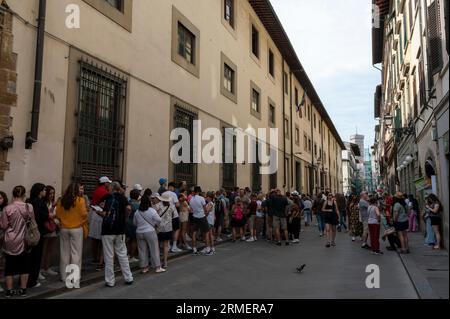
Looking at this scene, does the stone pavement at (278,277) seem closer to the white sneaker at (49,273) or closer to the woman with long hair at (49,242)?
the white sneaker at (49,273)

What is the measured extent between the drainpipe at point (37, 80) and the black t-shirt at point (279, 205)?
7.34 metres

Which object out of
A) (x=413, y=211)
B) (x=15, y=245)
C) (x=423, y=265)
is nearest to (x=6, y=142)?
(x=15, y=245)

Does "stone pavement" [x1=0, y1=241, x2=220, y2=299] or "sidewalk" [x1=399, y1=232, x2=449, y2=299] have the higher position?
"sidewalk" [x1=399, y1=232, x2=449, y2=299]

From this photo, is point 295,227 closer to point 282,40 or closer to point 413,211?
point 413,211

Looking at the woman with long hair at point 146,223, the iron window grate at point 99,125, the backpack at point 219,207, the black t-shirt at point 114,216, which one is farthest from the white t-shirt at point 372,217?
the black t-shirt at point 114,216

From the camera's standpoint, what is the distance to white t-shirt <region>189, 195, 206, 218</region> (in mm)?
10633

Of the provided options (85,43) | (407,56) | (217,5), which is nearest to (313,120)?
(407,56)

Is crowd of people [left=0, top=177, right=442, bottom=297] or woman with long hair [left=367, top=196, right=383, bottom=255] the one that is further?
woman with long hair [left=367, top=196, right=383, bottom=255]

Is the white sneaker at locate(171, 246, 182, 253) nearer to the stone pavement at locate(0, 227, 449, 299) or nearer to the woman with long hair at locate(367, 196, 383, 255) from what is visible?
the stone pavement at locate(0, 227, 449, 299)

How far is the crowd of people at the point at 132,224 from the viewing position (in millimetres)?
5988

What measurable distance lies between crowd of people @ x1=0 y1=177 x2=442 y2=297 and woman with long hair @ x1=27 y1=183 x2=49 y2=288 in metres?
0.01

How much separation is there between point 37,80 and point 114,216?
307 cm

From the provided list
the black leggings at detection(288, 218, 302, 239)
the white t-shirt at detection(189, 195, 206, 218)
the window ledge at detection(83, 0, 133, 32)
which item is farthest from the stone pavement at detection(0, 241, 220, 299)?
the black leggings at detection(288, 218, 302, 239)
